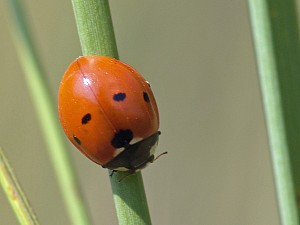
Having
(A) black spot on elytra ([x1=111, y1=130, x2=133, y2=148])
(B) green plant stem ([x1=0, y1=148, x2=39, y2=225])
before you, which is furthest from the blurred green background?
(B) green plant stem ([x1=0, y1=148, x2=39, y2=225])

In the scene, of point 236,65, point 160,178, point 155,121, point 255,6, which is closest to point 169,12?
point 236,65

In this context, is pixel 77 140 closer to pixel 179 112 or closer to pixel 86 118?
pixel 86 118

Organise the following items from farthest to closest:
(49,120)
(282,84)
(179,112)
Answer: (179,112) < (49,120) < (282,84)

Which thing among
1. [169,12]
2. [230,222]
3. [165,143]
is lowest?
[230,222]

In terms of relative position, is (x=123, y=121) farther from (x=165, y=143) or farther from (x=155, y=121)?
(x=165, y=143)

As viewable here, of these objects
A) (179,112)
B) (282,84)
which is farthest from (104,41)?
(179,112)

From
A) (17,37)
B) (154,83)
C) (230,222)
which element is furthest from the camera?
(154,83)
